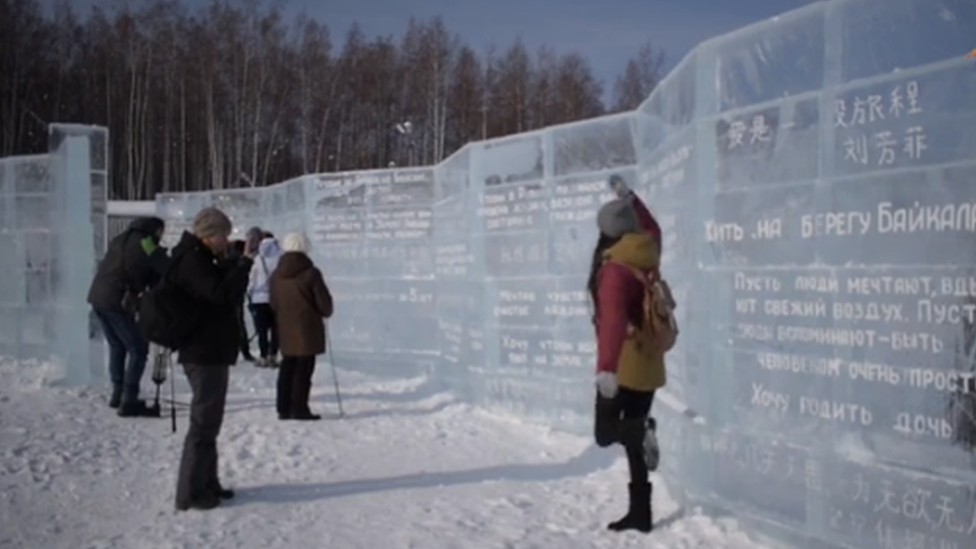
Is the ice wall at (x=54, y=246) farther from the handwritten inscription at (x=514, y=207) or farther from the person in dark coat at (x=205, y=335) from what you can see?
the person in dark coat at (x=205, y=335)

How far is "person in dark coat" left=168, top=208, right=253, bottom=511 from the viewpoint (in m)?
5.63

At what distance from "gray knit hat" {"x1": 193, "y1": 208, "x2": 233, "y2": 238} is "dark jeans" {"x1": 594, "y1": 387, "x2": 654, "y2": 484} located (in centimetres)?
235

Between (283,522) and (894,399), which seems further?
(283,522)

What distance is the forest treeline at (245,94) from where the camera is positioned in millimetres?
35969

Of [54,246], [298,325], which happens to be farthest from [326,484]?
[54,246]

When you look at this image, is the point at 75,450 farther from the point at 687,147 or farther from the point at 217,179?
the point at 217,179

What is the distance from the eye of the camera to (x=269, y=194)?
1593cm

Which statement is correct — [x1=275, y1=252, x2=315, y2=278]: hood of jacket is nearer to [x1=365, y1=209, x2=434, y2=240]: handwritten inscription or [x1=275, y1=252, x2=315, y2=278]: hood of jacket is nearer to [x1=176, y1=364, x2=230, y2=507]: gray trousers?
[x1=365, y1=209, x2=434, y2=240]: handwritten inscription

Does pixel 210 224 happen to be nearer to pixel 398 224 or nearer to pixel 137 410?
pixel 137 410

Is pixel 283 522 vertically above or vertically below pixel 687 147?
below

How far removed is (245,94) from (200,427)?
31638 millimetres

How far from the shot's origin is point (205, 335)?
5672 mm

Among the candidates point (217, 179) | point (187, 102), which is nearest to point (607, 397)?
point (217, 179)

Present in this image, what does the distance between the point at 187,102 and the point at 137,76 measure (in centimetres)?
194
